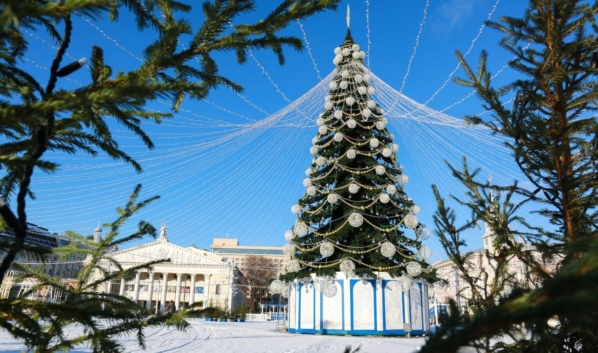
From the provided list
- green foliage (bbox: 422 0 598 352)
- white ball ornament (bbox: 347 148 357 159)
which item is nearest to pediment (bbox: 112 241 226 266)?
white ball ornament (bbox: 347 148 357 159)

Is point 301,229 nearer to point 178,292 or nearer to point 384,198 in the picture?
point 384,198

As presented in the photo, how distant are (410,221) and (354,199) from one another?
2454mm

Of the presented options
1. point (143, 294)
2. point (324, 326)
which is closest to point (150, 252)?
point (143, 294)

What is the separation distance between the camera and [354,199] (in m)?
14.2

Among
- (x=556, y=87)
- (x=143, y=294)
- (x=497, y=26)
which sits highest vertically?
(x=497, y=26)

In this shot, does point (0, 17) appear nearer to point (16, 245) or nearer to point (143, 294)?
point (16, 245)

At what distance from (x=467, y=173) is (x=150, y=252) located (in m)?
55.5

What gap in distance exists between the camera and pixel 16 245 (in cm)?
114

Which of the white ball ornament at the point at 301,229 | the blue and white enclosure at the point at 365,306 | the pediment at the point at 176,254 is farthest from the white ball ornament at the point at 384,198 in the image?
the pediment at the point at 176,254

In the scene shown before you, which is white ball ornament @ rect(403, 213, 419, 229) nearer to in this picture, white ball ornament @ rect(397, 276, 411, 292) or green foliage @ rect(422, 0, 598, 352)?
white ball ornament @ rect(397, 276, 411, 292)

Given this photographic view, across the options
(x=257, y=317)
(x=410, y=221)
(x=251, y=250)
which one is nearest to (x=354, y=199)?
(x=410, y=221)

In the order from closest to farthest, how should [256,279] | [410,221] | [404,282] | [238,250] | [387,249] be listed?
[387,249] → [404,282] → [410,221] → [256,279] → [238,250]

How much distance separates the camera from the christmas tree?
41.5 ft

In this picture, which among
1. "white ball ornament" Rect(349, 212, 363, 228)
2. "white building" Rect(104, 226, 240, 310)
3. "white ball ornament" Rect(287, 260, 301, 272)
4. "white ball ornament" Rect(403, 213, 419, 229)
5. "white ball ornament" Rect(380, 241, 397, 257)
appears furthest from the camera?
"white building" Rect(104, 226, 240, 310)
